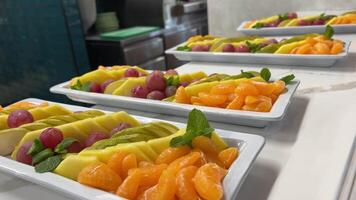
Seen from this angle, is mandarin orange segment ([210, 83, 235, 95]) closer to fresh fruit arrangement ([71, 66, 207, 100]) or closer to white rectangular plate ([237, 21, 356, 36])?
fresh fruit arrangement ([71, 66, 207, 100])

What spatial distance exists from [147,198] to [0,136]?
458mm

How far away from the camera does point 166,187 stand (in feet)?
1.75

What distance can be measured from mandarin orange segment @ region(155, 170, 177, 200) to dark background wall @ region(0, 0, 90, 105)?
2466 mm

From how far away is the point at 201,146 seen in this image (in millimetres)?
641

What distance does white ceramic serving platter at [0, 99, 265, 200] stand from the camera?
0.56 metres

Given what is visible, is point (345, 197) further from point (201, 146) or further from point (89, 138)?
point (89, 138)

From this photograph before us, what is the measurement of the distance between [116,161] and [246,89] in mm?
378

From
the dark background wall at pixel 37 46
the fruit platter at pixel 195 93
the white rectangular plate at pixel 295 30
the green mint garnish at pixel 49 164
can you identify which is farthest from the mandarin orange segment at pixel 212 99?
the dark background wall at pixel 37 46

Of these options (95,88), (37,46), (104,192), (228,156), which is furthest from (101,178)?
(37,46)

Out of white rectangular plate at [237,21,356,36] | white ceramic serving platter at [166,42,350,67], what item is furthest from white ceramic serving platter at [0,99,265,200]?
white rectangular plate at [237,21,356,36]

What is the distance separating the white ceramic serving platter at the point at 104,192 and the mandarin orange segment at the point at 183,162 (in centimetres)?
6

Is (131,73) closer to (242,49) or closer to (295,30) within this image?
(242,49)

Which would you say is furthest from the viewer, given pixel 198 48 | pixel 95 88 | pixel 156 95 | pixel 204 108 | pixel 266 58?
pixel 198 48

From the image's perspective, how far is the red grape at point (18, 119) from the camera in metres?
0.87
